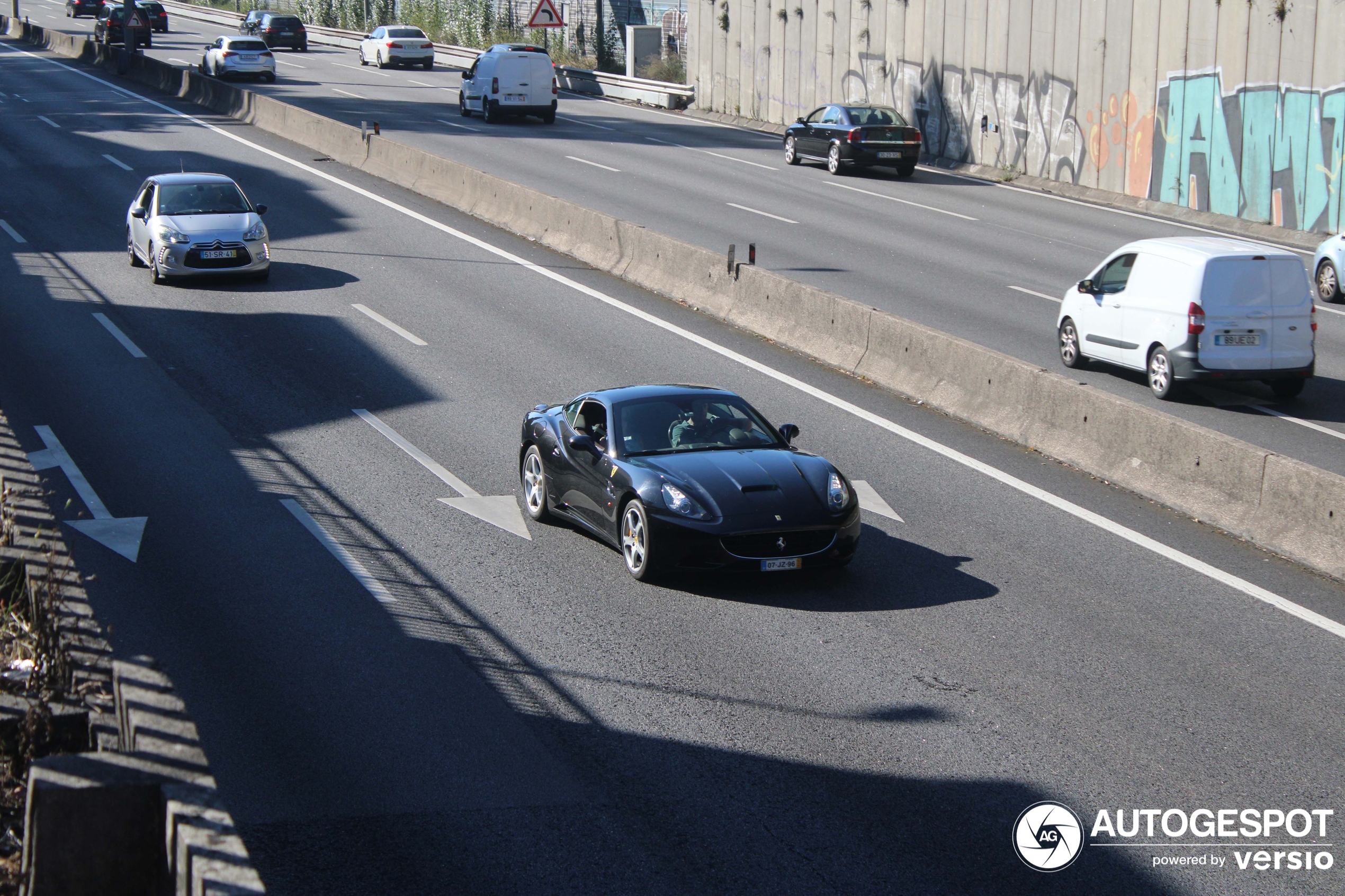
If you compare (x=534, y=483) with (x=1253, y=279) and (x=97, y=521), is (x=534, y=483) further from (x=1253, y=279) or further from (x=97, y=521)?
(x=1253, y=279)

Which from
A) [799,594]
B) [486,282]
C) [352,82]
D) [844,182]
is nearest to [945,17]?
[844,182]

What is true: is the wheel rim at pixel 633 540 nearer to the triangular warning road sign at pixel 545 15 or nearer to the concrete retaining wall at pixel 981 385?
the concrete retaining wall at pixel 981 385

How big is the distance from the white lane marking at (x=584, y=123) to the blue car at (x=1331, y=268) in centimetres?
2661

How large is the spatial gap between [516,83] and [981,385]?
105 ft

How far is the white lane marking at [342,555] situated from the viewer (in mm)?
10008

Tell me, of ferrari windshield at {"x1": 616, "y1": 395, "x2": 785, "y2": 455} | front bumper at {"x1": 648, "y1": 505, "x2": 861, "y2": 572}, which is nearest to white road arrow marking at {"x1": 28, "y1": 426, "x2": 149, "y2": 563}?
ferrari windshield at {"x1": 616, "y1": 395, "x2": 785, "y2": 455}

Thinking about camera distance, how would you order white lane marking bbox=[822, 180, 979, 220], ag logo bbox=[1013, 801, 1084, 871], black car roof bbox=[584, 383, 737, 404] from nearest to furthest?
ag logo bbox=[1013, 801, 1084, 871] < black car roof bbox=[584, 383, 737, 404] < white lane marking bbox=[822, 180, 979, 220]

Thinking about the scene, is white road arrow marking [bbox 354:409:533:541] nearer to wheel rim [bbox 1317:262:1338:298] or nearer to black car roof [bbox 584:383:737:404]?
black car roof [bbox 584:383:737:404]

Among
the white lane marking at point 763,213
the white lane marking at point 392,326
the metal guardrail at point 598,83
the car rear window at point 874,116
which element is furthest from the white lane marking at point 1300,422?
the metal guardrail at point 598,83

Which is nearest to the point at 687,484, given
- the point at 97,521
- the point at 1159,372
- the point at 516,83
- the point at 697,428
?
the point at 697,428

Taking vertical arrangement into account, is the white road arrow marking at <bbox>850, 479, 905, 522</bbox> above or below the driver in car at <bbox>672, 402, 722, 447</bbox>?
below

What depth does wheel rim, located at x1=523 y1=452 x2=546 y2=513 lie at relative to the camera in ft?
38.8

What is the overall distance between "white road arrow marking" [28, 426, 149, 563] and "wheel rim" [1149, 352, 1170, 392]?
35.1ft

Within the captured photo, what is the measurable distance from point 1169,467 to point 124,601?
8352mm
